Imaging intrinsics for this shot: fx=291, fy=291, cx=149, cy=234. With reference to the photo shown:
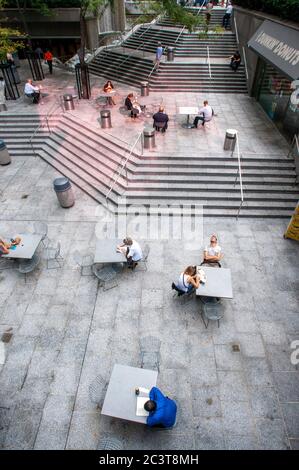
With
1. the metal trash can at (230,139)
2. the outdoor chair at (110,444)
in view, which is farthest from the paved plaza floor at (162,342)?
the metal trash can at (230,139)

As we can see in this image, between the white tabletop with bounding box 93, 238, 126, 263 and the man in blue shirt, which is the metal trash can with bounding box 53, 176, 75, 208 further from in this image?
the man in blue shirt

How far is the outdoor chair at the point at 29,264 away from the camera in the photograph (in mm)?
8484

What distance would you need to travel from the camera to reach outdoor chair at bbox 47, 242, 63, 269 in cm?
902

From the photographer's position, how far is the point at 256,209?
1091 centimetres

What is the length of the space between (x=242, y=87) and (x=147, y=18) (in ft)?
25.4

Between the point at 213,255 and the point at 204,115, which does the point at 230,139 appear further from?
the point at 213,255

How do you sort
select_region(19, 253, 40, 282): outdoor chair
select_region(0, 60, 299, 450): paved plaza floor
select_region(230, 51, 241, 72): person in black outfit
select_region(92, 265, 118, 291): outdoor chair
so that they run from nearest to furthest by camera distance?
select_region(0, 60, 299, 450): paved plaza floor → select_region(92, 265, 118, 291): outdoor chair → select_region(19, 253, 40, 282): outdoor chair → select_region(230, 51, 241, 72): person in black outfit

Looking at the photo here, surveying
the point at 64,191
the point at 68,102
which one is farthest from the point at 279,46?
the point at 64,191

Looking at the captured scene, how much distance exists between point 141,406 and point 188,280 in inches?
121

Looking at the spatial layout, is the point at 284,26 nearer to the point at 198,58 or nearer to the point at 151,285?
the point at 198,58

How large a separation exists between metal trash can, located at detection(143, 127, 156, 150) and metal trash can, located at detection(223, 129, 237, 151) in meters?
2.98

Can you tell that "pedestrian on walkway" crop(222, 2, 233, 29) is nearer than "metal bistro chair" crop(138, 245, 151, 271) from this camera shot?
No

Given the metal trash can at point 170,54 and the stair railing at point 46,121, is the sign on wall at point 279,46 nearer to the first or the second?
the metal trash can at point 170,54

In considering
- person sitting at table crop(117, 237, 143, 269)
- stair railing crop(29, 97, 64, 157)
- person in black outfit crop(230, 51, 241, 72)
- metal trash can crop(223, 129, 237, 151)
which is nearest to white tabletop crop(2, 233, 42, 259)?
person sitting at table crop(117, 237, 143, 269)
